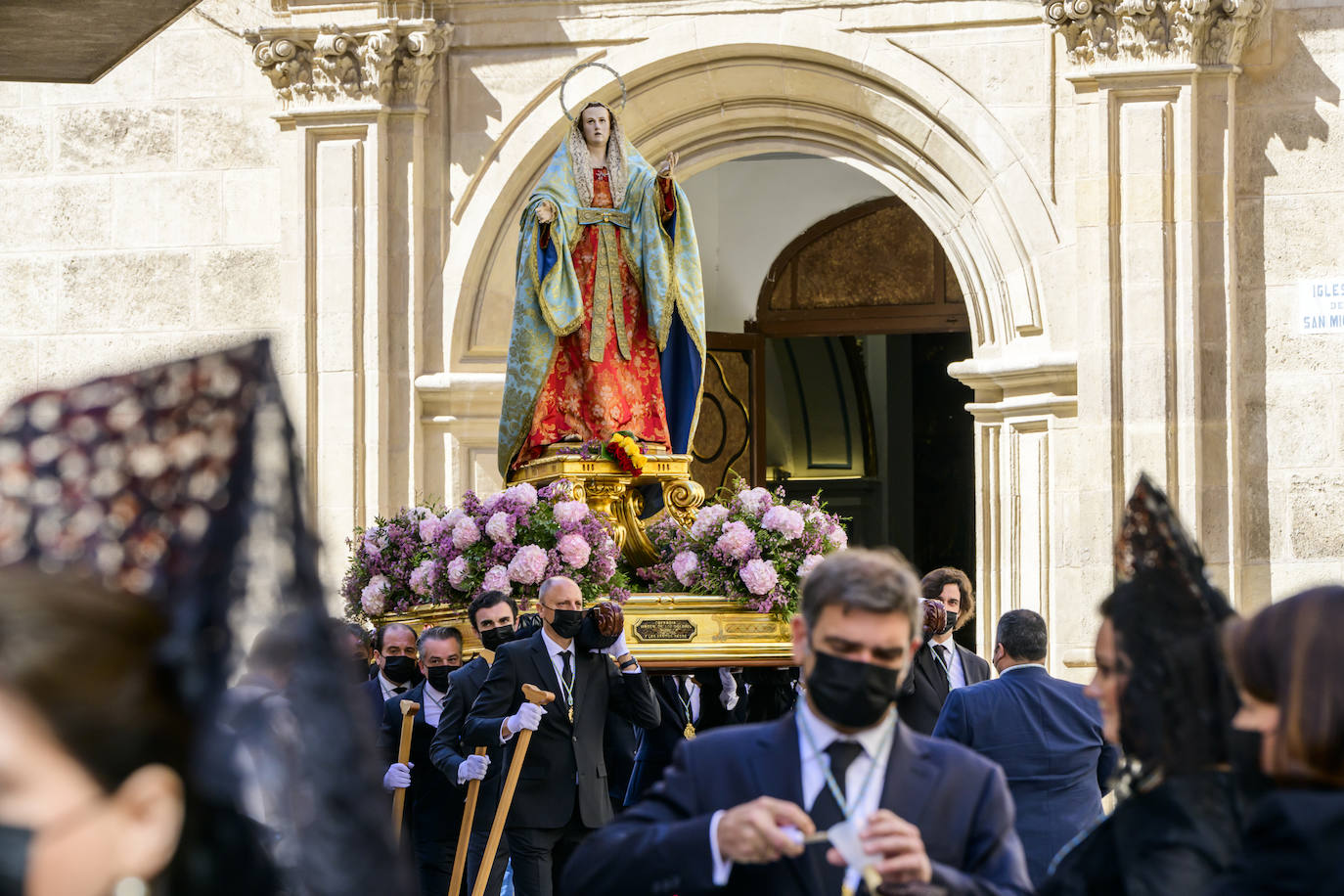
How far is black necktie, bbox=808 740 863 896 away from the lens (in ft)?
9.07

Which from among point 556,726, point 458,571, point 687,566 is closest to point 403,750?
point 556,726

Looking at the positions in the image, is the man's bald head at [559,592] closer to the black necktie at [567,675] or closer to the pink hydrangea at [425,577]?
the black necktie at [567,675]

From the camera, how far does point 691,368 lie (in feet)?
28.6

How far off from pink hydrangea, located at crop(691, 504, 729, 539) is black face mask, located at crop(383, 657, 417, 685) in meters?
1.33

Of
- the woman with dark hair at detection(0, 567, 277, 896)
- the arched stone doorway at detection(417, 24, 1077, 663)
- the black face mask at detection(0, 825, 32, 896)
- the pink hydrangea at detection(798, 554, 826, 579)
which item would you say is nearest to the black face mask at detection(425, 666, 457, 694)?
the pink hydrangea at detection(798, 554, 826, 579)

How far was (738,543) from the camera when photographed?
7641 millimetres

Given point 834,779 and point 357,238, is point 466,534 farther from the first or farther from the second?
point 834,779

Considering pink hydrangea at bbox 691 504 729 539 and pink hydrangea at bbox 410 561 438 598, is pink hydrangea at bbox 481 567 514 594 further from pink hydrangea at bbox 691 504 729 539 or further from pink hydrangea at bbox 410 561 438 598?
pink hydrangea at bbox 691 504 729 539

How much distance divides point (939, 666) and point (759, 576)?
0.95 meters

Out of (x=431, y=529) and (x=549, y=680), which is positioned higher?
(x=431, y=529)

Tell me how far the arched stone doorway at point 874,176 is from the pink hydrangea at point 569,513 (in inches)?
130

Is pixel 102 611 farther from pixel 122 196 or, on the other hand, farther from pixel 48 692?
pixel 122 196

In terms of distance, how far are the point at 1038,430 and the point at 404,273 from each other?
3886mm

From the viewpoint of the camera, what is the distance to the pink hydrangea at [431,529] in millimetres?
8047
